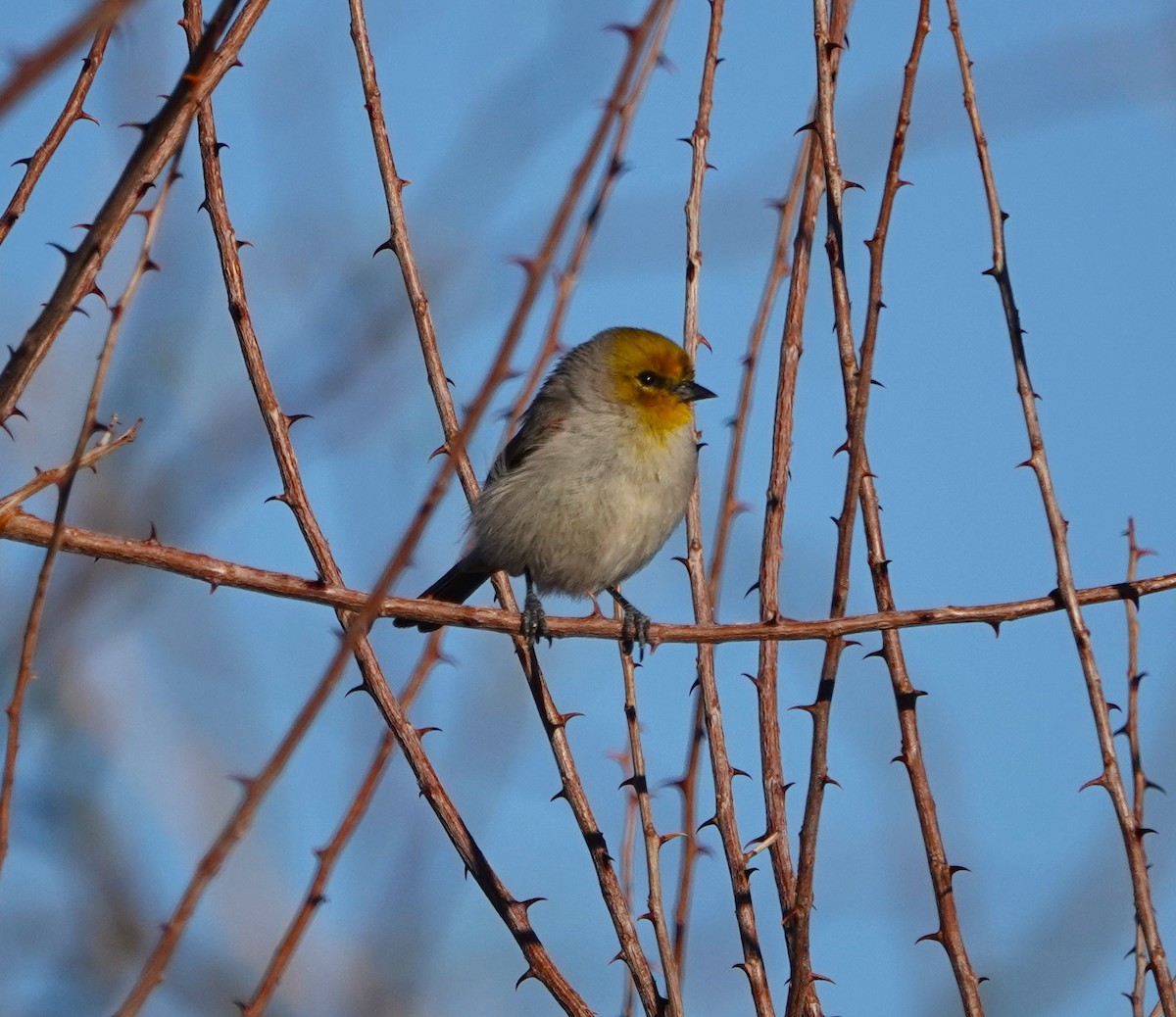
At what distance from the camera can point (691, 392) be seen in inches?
205

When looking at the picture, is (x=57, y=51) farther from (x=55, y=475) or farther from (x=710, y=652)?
(x=710, y=652)

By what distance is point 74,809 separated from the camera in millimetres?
3709

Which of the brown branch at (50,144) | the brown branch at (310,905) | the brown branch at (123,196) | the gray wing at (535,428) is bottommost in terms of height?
the brown branch at (310,905)

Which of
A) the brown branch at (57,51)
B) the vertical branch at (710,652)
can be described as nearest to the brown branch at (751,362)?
the vertical branch at (710,652)

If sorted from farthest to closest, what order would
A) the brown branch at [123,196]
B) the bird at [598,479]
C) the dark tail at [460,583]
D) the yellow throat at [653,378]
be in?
the dark tail at [460,583]
the yellow throat at [653,378]
the bird at [598,479]
the brown branch at [123,196]

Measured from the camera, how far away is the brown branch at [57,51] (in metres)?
1.03

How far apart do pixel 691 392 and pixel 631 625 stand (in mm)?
1972

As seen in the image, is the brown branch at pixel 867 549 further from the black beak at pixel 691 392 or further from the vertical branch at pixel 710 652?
the black beak at pixel 691 392

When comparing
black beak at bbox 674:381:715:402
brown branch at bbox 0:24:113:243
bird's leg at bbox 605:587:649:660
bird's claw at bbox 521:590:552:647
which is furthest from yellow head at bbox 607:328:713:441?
brown branch at bbox 0:24:113:243

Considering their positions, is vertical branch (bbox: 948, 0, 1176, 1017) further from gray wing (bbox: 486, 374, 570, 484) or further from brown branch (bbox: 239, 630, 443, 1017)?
gray wing (bbox: 486, 374, 570, 484)

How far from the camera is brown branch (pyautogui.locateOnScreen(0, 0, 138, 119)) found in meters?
1.03

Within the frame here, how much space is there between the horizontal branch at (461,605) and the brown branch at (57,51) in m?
1.41

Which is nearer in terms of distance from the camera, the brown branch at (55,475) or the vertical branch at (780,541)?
the brown branch at (55,475)

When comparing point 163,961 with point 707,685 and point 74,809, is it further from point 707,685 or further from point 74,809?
point 74,809
